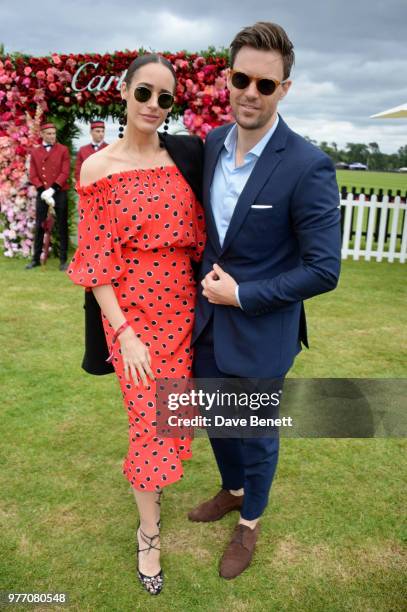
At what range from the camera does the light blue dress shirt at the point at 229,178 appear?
2254mm

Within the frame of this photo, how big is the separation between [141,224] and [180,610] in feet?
5.47

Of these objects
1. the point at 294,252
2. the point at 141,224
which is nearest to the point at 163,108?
the point at 141,224

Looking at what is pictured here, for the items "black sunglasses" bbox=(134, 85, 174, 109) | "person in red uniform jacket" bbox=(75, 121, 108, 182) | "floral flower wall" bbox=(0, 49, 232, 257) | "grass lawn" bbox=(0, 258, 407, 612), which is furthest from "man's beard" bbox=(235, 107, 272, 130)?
"person in red uniform jacket" bbox=(75, 121, 108, 182)

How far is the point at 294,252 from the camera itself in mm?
2297

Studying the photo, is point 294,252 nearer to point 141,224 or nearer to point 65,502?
point 141,224

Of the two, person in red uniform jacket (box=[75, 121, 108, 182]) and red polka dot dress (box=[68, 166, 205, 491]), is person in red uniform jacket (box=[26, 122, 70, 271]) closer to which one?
person in red uniform jacket (box=[75, 121, 108, 182])

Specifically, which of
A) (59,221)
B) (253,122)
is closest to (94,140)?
(59,221)

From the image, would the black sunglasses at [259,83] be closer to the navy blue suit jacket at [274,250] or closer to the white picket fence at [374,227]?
the navy blue suit jacket at [274,250]

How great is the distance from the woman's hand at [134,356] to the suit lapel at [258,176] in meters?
0.61

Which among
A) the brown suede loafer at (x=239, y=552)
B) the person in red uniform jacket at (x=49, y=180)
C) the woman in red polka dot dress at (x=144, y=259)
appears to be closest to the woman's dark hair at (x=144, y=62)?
the woman in red polka dot dress at (x=144, y=259)

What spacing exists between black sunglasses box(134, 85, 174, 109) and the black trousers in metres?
7.38

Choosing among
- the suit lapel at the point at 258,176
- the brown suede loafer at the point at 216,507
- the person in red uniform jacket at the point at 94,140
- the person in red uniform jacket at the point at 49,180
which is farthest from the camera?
the person in red uniform jacket at the point at 94,140

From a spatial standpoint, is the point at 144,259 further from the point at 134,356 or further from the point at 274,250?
the point at 274,250

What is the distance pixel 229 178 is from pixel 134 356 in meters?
0.85
